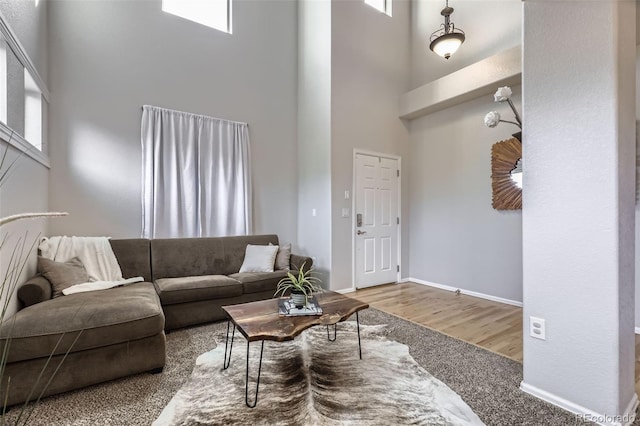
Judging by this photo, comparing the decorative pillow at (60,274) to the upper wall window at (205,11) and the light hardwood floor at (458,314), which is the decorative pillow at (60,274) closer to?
the light hardwood floor at (458,314)

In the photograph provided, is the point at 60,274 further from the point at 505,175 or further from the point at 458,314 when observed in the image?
the point at 505,175

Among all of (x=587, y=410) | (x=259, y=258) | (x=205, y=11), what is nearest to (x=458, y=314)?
(x=587, y=410)

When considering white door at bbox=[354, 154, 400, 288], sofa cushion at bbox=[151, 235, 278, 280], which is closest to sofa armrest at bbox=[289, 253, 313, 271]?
sofa cushion at bbox=[151, 235, 278, 280]

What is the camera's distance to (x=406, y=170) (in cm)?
503

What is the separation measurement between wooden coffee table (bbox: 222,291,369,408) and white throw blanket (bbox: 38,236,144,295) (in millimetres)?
1448

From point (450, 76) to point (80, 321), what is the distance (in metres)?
4.65

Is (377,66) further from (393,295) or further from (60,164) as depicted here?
(60,164)

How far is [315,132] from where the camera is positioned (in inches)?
179

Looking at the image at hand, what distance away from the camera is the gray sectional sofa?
1.80 metres

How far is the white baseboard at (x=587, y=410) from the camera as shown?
1.65 m

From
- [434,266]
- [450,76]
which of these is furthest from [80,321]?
[450,76]

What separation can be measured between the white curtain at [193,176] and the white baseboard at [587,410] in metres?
3.57

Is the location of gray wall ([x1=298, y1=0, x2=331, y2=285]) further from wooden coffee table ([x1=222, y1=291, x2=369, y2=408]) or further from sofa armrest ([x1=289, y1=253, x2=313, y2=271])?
wooden coffee table ([x1=222, y1=291, x2=369, y2=408])

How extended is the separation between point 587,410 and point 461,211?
286cm
